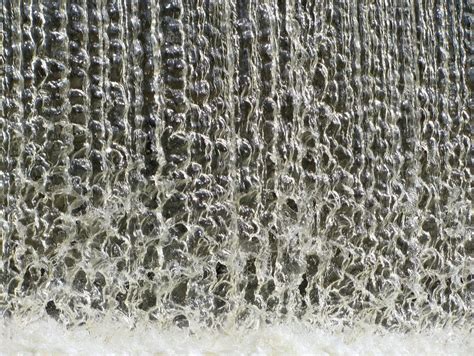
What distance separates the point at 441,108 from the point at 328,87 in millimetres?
389

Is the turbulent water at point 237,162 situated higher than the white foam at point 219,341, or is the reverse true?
the turbulent water at point 237,162

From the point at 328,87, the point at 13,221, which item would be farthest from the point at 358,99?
the point at 13,221

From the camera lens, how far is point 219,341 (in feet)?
8.63

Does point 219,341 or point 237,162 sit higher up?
point 237,162

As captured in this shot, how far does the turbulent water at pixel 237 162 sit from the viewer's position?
8.20 feet

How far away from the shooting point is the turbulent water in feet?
8.20

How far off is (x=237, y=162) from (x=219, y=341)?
45cm

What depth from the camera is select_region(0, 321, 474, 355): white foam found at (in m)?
2.44

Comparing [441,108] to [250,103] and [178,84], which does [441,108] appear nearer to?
[250,103]

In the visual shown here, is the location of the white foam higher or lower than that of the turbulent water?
lower

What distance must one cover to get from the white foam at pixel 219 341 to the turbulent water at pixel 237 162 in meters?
0.03

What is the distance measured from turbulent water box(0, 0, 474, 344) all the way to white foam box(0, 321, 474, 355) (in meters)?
0.03

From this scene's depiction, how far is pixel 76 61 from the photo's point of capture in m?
2.53

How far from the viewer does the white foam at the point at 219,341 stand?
8.02ft
